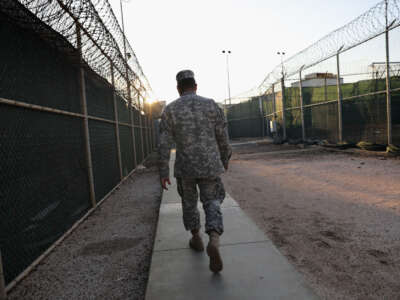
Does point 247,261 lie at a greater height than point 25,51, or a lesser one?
lesser

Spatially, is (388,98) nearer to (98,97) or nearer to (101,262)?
(98,97)

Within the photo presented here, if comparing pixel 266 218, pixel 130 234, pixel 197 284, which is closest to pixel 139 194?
pixel 130 234

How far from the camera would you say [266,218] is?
349 centimetres

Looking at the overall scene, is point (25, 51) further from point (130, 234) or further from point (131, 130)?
point (131, 130)

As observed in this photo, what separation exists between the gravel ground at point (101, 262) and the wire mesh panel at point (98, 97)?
1.70m

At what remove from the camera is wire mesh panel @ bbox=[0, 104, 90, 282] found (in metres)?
2.15

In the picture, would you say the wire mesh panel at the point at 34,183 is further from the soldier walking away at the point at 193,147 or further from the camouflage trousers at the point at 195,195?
the camouflage trousers at the point at 195,195

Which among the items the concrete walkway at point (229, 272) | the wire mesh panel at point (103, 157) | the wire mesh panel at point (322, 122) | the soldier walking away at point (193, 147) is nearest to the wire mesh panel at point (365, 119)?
the wire mesh panel at point (322, 122)

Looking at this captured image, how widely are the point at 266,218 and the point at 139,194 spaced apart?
8.92ft

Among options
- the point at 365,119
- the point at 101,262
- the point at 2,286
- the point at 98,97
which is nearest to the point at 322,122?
the point at 365,119

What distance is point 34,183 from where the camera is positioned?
254cm

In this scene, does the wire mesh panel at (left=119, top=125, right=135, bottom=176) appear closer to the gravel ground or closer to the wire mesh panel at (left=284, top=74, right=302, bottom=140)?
the gravel ground

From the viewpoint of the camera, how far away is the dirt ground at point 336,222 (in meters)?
2.03

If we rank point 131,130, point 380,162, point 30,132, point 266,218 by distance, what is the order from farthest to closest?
point 131,130, point 380,162, point 266,218, point 30,132
